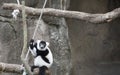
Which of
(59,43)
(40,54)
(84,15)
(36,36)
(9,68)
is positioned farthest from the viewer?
(59,43)

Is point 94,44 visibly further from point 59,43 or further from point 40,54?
point 40,54

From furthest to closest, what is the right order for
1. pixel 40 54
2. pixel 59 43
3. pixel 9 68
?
pixel 59 43 < pixel 40 54 < pixel 9 68

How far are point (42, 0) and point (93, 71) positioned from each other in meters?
1.88

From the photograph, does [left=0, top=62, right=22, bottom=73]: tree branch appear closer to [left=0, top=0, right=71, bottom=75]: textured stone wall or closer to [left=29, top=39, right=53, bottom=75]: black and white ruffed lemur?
[left=29, top=39, right=53, bottom=75]: black and white ruffed lemur

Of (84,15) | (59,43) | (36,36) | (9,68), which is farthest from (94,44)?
(9,68)

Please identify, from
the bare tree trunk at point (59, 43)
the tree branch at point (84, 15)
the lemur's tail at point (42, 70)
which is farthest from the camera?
the bare tree trunk at point (59, 43)

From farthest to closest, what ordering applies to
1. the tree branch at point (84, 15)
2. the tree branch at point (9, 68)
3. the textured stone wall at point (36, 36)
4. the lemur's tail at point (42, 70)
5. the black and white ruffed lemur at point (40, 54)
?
1. the textured stone wall at point (36, 36)
2. the black and white ruffed lemur at point (40, 54)
3. the lemur's tail at point (42, 70)
4. the tree branch at point (84, 15)
5. the tree branch at point (9, 68)

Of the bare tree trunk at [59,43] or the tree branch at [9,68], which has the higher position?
the tree branch at [9,68]

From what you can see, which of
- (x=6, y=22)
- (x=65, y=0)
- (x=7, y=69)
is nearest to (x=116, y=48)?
(x=65, y=0)

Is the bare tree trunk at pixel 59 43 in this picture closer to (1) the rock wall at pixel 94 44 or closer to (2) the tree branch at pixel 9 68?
(1) the rock wall at pixel 94 44

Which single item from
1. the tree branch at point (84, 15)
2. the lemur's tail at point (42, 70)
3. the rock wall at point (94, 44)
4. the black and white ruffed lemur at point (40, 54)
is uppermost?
the tree branch at point (84, 15)

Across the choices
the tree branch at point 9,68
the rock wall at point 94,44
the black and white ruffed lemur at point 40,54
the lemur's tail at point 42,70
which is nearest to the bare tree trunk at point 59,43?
the rock wall at point 94,44

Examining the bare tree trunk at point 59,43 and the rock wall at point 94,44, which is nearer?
the bare tree trunk at point 59,43

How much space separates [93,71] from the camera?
5.91 m
